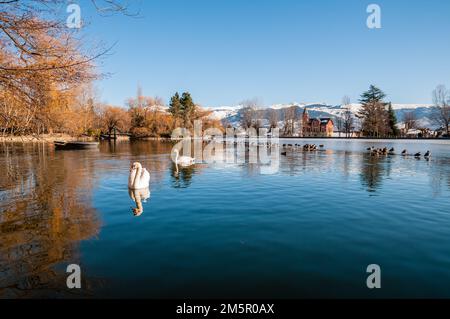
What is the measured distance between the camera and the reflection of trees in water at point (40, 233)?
5027 millimetres

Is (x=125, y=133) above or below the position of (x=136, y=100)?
below

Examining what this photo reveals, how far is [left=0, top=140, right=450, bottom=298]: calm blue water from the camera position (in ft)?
16.5

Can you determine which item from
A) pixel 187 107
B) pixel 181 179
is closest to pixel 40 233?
pixel 181 179

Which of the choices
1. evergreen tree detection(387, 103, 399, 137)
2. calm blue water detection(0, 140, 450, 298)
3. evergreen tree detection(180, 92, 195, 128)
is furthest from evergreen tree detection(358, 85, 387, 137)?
calm blue water detection(0, 140, 450, 298)

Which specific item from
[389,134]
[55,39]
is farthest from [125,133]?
[55,39]

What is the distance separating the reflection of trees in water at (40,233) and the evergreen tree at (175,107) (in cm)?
8568

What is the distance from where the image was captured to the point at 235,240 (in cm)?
711

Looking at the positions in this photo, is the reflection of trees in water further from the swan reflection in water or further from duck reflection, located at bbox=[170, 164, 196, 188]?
duck reflection, located at bbox=[170, 164, 196, 188]

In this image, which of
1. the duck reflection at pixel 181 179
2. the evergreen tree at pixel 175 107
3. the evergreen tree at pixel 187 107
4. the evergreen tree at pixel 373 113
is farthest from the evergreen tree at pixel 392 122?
the duck reflection at pixel 181 179

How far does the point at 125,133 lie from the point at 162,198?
8900 cm

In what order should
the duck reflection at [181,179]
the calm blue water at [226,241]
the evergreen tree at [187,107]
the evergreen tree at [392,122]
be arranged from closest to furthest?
the calm blue water at [226,241]
the duck reflection at [181,179]
the evergreen tree at [392,122]
the evergreen tree at [187,107]

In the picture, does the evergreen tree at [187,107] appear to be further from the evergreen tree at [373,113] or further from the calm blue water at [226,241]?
the calm blue water at [226,241]
